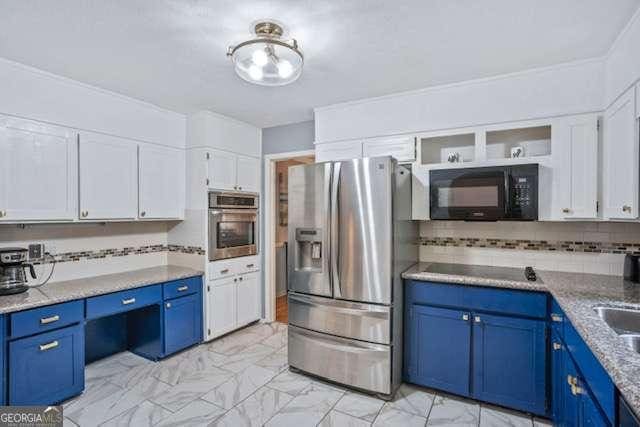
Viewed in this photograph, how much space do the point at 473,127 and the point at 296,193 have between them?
1491 millimetres

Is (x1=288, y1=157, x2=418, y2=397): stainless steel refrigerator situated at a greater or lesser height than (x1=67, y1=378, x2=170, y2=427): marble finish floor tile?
greater

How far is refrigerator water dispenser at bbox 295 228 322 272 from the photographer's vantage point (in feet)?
8.73

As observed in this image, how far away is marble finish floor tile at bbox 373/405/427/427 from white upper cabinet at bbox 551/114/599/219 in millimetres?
1682

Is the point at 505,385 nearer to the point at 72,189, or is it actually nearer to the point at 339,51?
the point at 339,51

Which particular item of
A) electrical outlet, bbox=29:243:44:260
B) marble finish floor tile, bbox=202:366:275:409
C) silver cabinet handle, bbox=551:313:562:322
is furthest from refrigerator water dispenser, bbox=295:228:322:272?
electrical outlet, bbox=29:243:44:260

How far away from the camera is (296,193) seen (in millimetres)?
2781

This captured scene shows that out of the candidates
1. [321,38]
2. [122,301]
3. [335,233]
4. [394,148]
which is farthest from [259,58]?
[122,301]

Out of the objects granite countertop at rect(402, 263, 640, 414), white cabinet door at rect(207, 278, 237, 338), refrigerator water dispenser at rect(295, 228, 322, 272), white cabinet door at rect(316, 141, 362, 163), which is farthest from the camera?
white cabinet door at rect(207, 278, 237, 338)

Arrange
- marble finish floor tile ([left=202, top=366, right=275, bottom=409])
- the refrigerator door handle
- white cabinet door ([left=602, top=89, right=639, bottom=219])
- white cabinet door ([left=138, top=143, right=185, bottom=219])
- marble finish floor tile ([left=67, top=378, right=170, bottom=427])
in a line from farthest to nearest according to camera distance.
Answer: white cabinet door ([left=138, top=143, right=185, bottom=219]) → the refrigerator door handle → marble finish floor tile ([left=202, top=366, right=275, bottom=409]) → marble finish floor tile ([left=67, top=378, right=170, bottom=427]) → white cabinet door ([left=602, top=89, right=639, bottom=219])

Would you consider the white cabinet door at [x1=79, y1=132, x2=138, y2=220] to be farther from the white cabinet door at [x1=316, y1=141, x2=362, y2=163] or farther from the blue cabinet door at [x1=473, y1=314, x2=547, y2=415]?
the blue cabinet door at [x1=473, y1=314, x2=547, y2=415]

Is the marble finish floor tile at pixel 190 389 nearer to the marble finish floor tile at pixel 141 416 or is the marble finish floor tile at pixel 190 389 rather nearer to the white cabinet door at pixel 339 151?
the marble finish floor tile at pixel 141 416

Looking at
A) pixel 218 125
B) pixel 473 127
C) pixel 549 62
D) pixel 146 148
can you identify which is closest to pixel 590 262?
pixel 473 127

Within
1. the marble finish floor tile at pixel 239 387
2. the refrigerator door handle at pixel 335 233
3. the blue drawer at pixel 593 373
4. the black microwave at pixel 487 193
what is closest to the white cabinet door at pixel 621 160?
the black microwave at pixel 487 193

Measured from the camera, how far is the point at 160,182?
3293 millimetres
